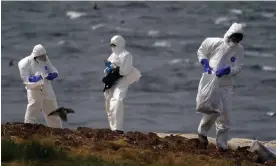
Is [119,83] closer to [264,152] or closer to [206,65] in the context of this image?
[206,65]

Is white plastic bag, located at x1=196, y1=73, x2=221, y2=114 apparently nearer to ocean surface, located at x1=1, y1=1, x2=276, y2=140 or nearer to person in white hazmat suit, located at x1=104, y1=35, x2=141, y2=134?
ocean surface, located at x1=1, y1=1, x2=276, y2=140

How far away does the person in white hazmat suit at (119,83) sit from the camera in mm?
18656

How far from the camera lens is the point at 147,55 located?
50.0 m

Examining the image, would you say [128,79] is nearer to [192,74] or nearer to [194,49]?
[192,74]

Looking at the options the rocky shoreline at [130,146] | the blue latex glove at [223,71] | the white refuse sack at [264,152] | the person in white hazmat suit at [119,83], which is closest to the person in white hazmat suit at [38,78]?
the person in white hazmat suit at [119,83]

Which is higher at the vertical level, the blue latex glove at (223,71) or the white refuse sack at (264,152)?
the blue latex glove at (223,71)

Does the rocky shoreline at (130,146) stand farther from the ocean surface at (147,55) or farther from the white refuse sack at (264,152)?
the ocean surface at (147,55)

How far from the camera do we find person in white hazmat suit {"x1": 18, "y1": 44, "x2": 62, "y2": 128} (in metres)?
18.5

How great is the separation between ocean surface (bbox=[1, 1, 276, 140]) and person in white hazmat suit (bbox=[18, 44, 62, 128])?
2725 mm

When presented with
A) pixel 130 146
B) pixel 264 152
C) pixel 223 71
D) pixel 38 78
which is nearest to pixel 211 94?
pixel 223 71

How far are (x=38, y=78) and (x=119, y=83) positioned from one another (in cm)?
132

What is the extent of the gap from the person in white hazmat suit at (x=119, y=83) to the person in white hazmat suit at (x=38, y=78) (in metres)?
0.93

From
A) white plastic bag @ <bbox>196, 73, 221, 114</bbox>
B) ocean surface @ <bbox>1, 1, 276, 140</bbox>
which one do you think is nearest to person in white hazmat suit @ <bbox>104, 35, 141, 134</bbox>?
ocean surface @ <bbox>1, 1, 276, 140</bbox>

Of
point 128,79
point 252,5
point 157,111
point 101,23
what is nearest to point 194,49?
point 101,23
